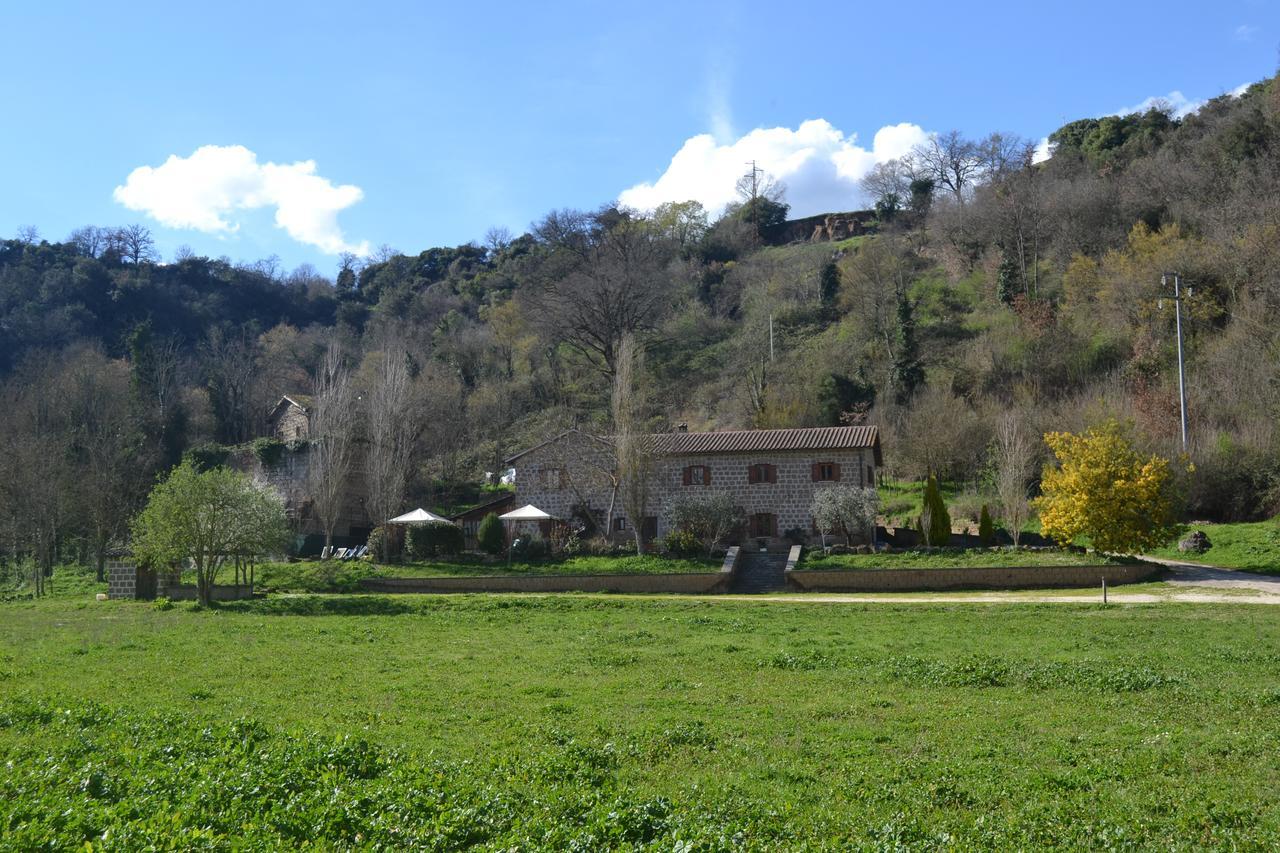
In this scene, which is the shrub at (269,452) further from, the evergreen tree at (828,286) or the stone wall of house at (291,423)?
the evergreen tree at (828,286)

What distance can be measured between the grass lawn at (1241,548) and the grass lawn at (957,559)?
3294mm

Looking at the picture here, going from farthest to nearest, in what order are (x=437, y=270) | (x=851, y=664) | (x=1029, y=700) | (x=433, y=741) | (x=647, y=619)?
1. (x=437, y=270)
2. (x=647, y=619)
3. (x=851, y=664)
4. (x=1029, y=700)
5. (x=433, y=741)

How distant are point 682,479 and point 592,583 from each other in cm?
1018

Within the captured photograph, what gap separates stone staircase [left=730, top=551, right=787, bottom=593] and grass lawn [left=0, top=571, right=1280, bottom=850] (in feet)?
42.1

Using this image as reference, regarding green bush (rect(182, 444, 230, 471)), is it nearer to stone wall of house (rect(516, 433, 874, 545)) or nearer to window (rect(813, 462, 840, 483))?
stone wall of house (rect(516, 433, 874, 545))

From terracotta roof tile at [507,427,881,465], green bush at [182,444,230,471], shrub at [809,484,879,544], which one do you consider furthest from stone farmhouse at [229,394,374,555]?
shrub at [809,484,879,544]

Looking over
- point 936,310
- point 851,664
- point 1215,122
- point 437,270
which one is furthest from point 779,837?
point 437,270

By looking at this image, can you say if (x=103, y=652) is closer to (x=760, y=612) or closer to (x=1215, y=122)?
(x=760, y=612)

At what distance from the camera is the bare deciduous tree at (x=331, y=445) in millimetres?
40938

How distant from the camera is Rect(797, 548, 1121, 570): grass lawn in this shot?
30438 mm

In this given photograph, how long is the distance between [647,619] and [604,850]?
16.3m

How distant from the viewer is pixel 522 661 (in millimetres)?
16047

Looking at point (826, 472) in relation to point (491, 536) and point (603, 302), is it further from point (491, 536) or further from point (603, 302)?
point (603, 302)

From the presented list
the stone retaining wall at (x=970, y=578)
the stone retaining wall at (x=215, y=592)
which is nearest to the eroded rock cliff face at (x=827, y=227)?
the stone retaining wall at (x=970, y=578)
